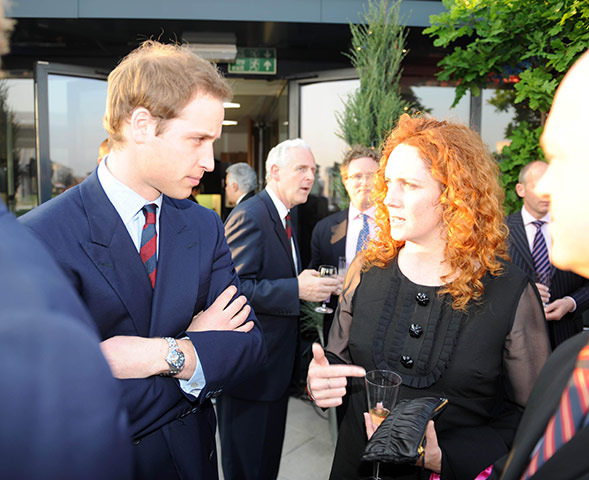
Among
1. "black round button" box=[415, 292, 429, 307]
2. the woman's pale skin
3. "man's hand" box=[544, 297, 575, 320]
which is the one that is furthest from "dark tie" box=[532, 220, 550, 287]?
"black round button" box=[415, 292, 429, 307]

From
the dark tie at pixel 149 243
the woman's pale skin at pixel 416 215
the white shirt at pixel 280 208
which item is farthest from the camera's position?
the white shirt at pixel 280 208

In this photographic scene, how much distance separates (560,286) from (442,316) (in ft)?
7.64

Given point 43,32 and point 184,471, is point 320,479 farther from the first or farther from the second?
point 43,32

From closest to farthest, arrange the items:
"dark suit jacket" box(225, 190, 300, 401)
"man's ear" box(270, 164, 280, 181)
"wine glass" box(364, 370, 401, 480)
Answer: "wine glass" box(364, 370, 401, 480), "dark suit jacket" box(225, 190, 300, 401), "man's ear" box(270, 164, 280, 181)

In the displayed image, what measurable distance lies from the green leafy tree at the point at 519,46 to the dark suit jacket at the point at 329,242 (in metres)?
1.65

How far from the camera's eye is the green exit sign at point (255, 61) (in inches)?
220

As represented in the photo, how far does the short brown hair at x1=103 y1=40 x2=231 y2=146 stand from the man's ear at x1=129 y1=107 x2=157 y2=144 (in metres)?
0.02

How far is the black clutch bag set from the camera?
1234mm

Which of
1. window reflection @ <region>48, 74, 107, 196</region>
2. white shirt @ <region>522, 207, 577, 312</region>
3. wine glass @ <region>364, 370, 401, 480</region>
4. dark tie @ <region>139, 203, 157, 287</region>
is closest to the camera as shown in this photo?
wine glass @ <region>364, 370, 401, 480</region>

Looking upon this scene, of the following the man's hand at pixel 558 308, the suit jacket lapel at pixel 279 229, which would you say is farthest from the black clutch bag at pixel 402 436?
the man's hand at pixel 558 308

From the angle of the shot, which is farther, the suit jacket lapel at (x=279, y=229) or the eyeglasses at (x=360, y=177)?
the eyeglasses at (x=360, y=177)

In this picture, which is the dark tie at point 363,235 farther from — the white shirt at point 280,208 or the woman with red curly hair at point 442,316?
the woman with red curly hair at point 442,316

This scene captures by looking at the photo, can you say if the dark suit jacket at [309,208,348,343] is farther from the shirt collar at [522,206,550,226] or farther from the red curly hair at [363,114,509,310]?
the red curly hair at [363,114,509,310]

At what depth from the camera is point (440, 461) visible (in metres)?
1.62
